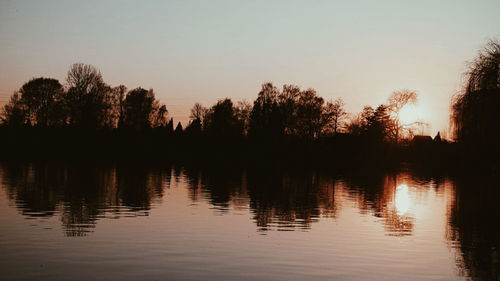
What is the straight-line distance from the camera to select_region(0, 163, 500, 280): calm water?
53.9 ft

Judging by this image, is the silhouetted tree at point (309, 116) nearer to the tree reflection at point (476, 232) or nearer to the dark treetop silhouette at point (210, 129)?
the dark treetop silhouette at point (210, 129)

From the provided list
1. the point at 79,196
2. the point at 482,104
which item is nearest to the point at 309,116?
the point at 482,104

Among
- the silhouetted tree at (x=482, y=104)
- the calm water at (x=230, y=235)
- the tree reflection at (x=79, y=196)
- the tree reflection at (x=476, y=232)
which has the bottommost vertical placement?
the tree reflection at (x=476, y=232)

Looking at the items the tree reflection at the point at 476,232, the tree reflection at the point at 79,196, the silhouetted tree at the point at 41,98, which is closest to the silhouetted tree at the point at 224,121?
the silhouetted tree at the point at 41,98

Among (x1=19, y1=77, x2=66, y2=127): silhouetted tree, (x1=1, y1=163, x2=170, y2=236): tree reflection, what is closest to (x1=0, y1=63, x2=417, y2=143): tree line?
(x1=19, y1=77, x2=66, y2=127): silhouetted tree

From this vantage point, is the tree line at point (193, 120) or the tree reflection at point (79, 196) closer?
the tree reflection at point (79, 196)

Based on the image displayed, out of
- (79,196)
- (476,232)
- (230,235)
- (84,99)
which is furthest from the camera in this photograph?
(84,99)

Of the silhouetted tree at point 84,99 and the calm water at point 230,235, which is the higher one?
the silhouetted tree at point 84,99

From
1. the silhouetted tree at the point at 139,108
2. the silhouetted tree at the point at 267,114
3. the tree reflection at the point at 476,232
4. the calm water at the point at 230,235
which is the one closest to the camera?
the calm water at the point at 230,235

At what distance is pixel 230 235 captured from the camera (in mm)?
22922

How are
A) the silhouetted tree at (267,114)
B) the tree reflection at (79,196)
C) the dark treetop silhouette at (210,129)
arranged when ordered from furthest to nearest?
1. the silhouetted tree at (267,114)
2. the dark treetop silhouette at (210,129)
3. the tree reflection at (79,196)

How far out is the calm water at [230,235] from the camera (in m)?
16.4

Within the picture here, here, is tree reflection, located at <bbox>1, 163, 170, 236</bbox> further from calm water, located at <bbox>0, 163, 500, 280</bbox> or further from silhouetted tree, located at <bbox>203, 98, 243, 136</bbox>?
silhouetted tree, located at <bbox>203, 98, 243, 136</bbox>

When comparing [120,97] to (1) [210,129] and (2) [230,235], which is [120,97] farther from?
(2) [230,235]
